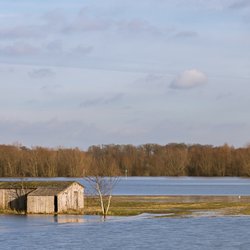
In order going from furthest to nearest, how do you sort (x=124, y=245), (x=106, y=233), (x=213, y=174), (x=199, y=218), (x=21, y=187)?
(x=213, y=174) → (x=21, y=187) → (x=199, y=218) → (x=106, y=233) → (x=124, y=245)

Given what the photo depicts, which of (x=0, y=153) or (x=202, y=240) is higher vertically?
(x=0, y=153)

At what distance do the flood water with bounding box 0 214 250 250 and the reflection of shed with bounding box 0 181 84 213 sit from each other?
2292 millimetres

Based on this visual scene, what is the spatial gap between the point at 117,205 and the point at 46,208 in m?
11.4

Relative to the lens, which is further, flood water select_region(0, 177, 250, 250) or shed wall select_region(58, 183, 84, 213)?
shed wall select_region(58, 183, 84, 213)

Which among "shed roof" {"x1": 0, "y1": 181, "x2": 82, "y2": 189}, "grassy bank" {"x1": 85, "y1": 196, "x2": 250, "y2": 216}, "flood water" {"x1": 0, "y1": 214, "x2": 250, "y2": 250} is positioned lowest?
"flood water" {"x1": 0, "y1": 214, "x2": 250, "y2": 250}

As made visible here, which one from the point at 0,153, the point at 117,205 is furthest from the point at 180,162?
the point at 117,205

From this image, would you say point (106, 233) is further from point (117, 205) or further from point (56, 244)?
point (117, 205)

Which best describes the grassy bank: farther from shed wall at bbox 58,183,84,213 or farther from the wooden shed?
the wooden shed

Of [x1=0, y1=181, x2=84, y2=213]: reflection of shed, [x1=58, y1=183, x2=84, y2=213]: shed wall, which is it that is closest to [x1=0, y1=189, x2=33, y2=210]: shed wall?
[x1=0, y1=181, x2=84, y2=213]: reflection of shed

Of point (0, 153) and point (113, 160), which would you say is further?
point (113, 160)

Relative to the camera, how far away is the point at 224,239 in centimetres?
4153

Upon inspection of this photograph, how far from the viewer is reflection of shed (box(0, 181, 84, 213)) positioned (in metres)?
56.5

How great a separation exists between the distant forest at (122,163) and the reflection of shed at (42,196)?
311 feet

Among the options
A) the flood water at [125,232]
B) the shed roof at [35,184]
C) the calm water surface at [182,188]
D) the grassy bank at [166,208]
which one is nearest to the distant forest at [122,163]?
the calm water surface at [182,188]
